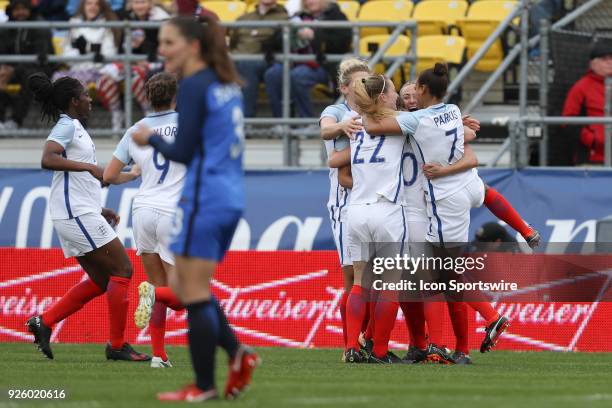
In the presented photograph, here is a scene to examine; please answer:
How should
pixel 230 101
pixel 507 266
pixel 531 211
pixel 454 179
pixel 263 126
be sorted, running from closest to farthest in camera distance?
pixel 230 101
pixel 454 179
pixel 507 266
pixel 531 211
pixel 263 126

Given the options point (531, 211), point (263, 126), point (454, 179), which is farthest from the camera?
point (263, 126)

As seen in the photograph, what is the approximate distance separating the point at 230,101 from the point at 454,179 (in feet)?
12.0

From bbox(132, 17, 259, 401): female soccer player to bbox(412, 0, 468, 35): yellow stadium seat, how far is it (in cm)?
1108

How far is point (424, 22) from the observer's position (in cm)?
1783

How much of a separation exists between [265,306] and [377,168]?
3.64 meters

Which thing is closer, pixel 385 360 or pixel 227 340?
pixel 227 340

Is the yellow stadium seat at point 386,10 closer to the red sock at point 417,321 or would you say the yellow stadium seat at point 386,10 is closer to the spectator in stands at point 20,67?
the spectator in stands at point 20,67

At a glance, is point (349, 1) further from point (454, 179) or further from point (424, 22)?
point (454, 179)

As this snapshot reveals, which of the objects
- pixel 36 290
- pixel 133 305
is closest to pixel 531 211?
pixel 133 305

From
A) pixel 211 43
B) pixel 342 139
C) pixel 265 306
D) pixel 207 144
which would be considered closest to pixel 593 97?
pixel 265 306

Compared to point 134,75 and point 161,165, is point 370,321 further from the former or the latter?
point 134,75

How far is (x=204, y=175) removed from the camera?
687 cm

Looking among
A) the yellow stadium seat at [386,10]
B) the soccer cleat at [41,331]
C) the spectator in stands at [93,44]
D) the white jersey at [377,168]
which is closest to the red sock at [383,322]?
the white jersey at [377,168]

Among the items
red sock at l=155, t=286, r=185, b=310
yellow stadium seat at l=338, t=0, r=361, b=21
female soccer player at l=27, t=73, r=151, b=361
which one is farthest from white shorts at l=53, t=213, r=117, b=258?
yellow stadium seat at l=338, t=0, r=361, b=21
